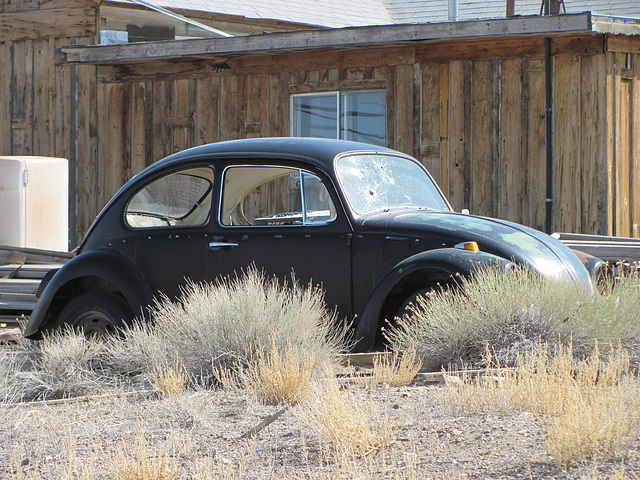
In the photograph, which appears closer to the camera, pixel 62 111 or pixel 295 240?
pixel 295 240

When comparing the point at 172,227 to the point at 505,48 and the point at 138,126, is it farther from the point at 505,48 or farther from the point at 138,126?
the point at 138,126

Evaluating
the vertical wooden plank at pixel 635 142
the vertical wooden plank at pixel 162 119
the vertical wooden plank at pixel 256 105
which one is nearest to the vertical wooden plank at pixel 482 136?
the vertical wooden plank at pixel 635 142

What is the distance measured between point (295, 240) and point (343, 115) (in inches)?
246

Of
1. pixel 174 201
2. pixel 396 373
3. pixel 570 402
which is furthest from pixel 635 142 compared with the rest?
pixel 570 402

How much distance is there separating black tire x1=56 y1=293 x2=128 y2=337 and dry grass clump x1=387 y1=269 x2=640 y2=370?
2548 millimetres

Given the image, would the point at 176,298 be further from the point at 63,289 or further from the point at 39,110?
the point at 39,110

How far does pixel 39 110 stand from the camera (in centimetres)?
1484

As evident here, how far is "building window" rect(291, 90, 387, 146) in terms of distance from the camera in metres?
12.2

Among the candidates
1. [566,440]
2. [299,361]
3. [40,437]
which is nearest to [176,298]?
[299,361]

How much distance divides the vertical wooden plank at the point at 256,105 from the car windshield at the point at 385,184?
5761 millimetres

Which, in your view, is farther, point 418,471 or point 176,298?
point 176,298

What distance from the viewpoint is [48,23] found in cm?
1496

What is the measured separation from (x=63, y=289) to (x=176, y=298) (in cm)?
108

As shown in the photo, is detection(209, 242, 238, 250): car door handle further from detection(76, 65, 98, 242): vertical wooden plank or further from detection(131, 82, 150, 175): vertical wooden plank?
detection(76, 65, 98, 242): vertical wooden plank
